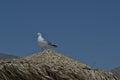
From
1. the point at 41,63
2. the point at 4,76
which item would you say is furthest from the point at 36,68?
the point at 4,76

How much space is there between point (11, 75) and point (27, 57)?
59 centimetres

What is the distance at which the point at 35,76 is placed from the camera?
1175cm

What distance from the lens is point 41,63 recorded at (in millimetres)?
11672

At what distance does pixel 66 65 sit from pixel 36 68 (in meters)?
0.70

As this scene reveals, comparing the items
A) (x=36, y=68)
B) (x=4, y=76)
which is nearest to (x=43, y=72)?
→ (x=36, y=68)

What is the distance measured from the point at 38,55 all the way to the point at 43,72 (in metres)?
0.53

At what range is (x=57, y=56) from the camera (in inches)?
474

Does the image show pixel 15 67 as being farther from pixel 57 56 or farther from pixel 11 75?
pixel 57 56

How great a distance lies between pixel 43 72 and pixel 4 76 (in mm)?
1048

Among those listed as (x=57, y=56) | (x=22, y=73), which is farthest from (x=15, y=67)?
(x=57, y=56)

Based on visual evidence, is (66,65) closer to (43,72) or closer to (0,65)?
(43,72)

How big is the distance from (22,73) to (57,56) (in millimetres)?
949

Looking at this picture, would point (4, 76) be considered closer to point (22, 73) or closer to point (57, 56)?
point (22, 73)

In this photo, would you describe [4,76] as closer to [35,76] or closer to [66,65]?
[35,76]
